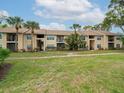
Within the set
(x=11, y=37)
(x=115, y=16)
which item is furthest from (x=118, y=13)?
(x=11, y=37)

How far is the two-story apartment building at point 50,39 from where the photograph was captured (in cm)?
7150

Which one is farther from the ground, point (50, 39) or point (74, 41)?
point (50, 39)

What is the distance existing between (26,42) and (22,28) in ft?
14.5

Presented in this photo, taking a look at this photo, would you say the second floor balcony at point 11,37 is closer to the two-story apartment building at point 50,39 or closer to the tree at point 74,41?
the two-story apartment building at point 50,39

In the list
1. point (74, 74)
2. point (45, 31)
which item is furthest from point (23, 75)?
point (45, 31)

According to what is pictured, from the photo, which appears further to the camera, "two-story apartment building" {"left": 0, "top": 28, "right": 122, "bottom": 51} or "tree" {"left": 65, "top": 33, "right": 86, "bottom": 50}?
"tree" {"left": 65, "top": 33, "right": 86, "bottom": 50}

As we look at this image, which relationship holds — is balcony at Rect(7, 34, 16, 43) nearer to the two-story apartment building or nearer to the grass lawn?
the two-story apartment building

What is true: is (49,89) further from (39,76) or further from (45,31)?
(45,31)

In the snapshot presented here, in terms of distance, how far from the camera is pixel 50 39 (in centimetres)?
7769

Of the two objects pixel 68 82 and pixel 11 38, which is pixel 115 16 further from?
pixel 68 82

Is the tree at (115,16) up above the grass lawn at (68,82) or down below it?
above

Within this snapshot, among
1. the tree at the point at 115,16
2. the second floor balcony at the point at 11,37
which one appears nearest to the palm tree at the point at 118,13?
the tree at the point at 115,16

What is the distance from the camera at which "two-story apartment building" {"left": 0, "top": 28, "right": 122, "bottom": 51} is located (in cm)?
7150

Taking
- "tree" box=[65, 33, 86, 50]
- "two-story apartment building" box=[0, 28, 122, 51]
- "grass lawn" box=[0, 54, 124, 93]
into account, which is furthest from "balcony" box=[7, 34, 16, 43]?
"grass lawn" box=[0, 54, 124, 93]
